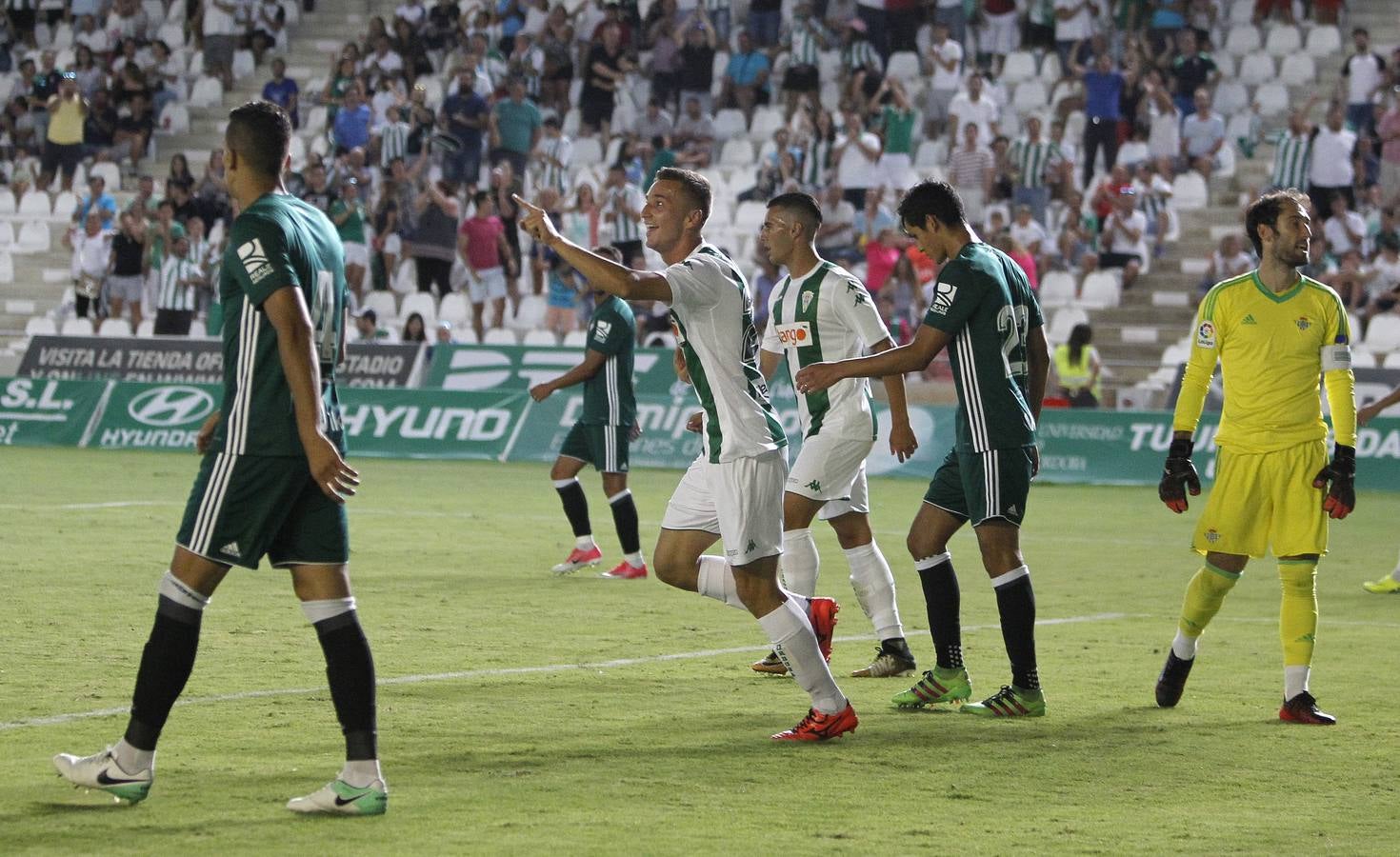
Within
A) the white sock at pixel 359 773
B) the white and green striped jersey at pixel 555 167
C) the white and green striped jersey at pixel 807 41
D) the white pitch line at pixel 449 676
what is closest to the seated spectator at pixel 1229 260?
the white and green striped jersey at pixel 807 41

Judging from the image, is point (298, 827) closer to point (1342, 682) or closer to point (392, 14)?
point (1342, 682)

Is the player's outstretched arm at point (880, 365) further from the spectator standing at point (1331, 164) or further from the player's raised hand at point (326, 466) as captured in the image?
the spectator standing at point (1331, 164)

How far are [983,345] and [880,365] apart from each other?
0.63m

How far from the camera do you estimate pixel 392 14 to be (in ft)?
119

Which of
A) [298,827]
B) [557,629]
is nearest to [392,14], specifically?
[557,629]

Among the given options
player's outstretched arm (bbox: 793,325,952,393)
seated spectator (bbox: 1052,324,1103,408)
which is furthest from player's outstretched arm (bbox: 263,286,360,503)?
seated spectator (bbox: 1052,324,1103,408)

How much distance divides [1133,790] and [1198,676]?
2898mm

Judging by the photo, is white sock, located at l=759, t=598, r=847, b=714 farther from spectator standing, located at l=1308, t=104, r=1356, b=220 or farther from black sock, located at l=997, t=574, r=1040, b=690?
spectator standing, located at l=1308, t=104, r=1356, b=220

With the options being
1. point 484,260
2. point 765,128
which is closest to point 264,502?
point 484,260

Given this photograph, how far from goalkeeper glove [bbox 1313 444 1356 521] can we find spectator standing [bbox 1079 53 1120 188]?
63.9 ft

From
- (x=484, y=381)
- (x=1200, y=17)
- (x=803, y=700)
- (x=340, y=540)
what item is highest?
(x=1200, y=17)

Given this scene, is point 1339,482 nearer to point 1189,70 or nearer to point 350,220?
point 1189,70

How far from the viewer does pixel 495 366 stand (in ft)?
85.1

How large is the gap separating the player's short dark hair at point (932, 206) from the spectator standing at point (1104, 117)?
63.6 ft
